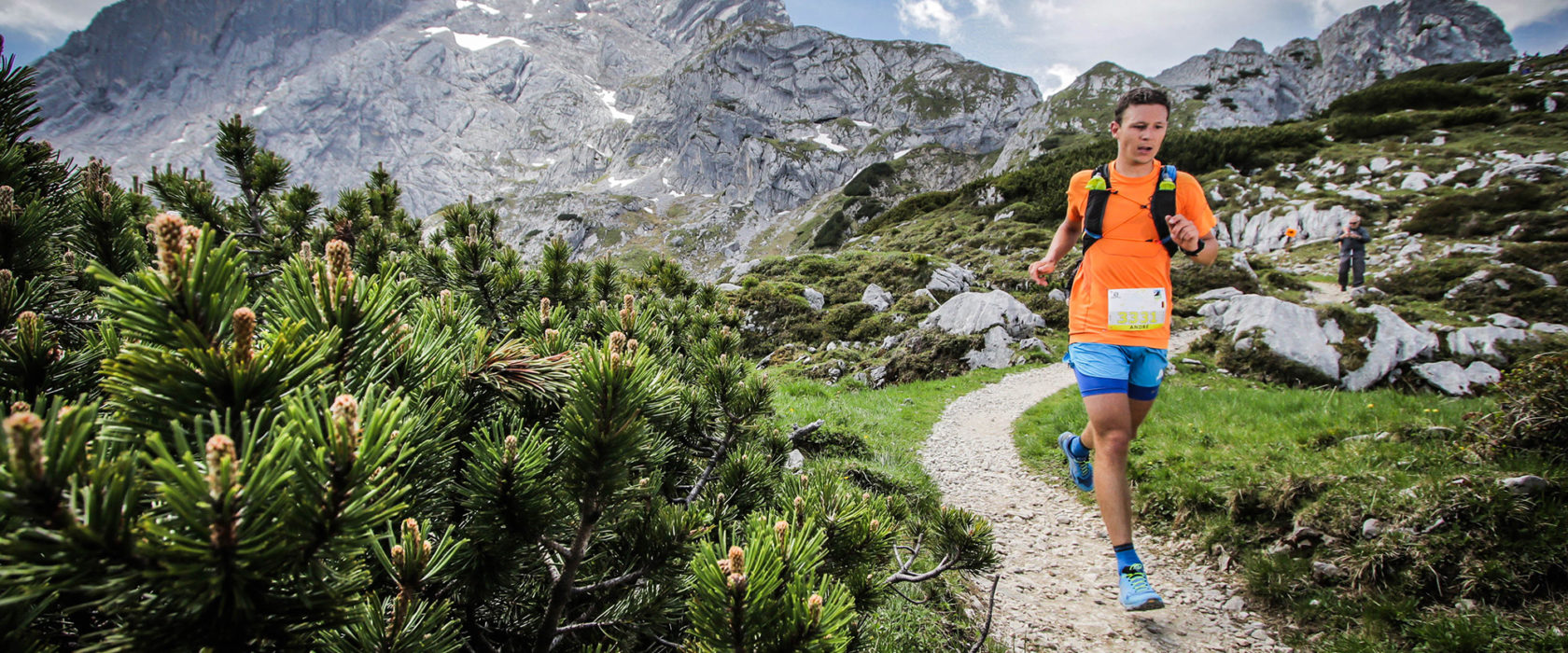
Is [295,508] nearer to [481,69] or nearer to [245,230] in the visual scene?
[245,230]

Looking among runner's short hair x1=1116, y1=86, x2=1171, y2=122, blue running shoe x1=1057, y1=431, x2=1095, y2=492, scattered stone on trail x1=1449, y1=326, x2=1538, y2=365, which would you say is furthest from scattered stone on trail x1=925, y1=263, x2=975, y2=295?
runner's short hair x1=1116, y1=86, x2=1171, y2=122

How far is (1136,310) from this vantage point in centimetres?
324

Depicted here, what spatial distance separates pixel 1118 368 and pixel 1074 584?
1.89m

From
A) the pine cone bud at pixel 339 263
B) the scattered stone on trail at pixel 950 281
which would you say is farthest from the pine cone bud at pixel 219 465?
the scattered stone on trail at pixel 950 281

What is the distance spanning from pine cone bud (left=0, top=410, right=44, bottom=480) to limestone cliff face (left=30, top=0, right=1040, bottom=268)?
104324 mm

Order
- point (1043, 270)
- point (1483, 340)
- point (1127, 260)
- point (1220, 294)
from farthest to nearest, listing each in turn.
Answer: point (1220, 294) < point (1483, 340) < point (1043, 270) < point (1127, 260)

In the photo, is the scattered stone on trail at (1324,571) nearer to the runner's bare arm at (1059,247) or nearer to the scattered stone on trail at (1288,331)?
the runner's bare arm at (1059,247)

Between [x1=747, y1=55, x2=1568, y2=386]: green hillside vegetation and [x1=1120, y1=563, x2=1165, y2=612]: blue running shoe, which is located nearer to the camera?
[x1=1120, y1=563, x2=1165, y2=612]: blue running shoe

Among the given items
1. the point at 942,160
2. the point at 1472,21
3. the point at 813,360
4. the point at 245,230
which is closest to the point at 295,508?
the point at 245,230

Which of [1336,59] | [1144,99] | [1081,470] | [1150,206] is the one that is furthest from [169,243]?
[1336,59]

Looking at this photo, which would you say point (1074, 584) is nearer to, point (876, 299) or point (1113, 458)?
point (1113, 458)

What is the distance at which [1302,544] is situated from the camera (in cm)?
366

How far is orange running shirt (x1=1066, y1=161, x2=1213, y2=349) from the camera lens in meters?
3.27

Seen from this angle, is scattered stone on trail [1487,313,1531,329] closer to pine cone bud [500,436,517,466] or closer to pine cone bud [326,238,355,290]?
pine cone bud [500,436,517,466]
